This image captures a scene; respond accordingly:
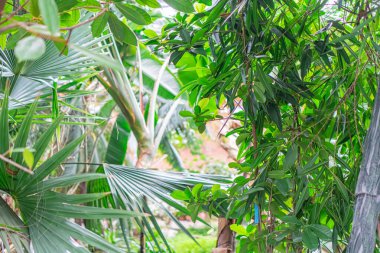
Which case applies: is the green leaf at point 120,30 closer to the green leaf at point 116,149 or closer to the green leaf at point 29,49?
the green leaf at point 29,49

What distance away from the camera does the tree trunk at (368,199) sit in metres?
0.71

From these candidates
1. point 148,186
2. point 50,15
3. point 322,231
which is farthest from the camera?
point 148,186

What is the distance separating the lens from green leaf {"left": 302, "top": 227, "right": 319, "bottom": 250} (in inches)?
Answer: 31.6

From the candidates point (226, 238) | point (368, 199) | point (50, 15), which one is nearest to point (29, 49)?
point (50, 15)

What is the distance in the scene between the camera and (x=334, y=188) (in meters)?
0.90

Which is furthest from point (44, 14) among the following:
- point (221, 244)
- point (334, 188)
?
point (221, 244)

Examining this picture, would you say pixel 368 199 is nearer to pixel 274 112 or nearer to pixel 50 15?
pixel 274 112

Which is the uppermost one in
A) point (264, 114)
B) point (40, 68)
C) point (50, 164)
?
point (40, 68)

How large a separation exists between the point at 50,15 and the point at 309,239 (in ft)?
1.93

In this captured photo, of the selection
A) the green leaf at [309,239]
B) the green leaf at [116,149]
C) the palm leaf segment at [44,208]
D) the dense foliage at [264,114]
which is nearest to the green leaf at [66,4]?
the dense foliage at [264,114]

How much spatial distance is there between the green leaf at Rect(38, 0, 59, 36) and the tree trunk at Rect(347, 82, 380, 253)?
20.5 inches

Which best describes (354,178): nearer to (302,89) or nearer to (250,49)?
(302,89)

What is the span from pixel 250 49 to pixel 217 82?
88 millimetres

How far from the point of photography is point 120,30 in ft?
2.61
